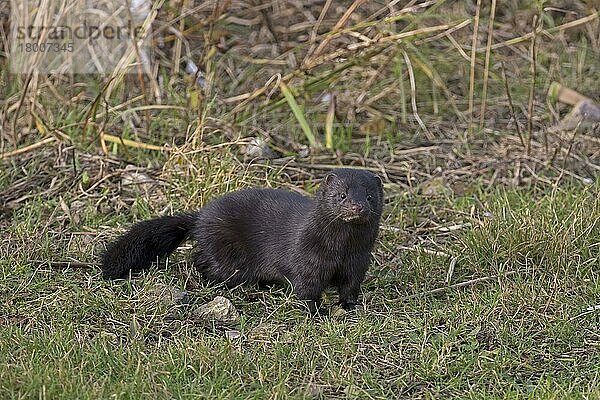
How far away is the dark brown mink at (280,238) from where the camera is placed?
443 centimetres

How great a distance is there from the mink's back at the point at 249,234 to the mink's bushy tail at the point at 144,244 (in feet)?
0.28

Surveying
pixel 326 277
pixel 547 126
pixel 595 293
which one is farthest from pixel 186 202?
pixel 547 126

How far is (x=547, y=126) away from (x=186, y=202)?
9.15 feet

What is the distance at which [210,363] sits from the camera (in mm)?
3699

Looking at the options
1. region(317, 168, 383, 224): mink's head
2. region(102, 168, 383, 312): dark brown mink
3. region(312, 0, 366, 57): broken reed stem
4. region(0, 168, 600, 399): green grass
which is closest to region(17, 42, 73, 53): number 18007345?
region(0, 168, 600, 399): green grass

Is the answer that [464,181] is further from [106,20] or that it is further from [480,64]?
[106,20]

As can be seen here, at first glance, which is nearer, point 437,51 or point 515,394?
point 515,394

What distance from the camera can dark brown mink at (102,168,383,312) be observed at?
4.43 meters

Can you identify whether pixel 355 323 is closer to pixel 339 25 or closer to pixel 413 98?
pixel 339 25

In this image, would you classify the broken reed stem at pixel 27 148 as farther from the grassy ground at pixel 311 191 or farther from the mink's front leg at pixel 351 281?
the mink's front leg at pixel 351 281

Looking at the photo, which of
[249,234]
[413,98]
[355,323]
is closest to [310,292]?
[355,323]

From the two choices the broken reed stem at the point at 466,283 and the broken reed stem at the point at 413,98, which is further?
the broken reed stem at the point at 413,98

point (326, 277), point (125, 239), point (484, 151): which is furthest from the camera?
point (484, 151)

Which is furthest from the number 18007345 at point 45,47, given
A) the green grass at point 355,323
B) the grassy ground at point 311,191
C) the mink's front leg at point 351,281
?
the mink's front leg at point 351,281
